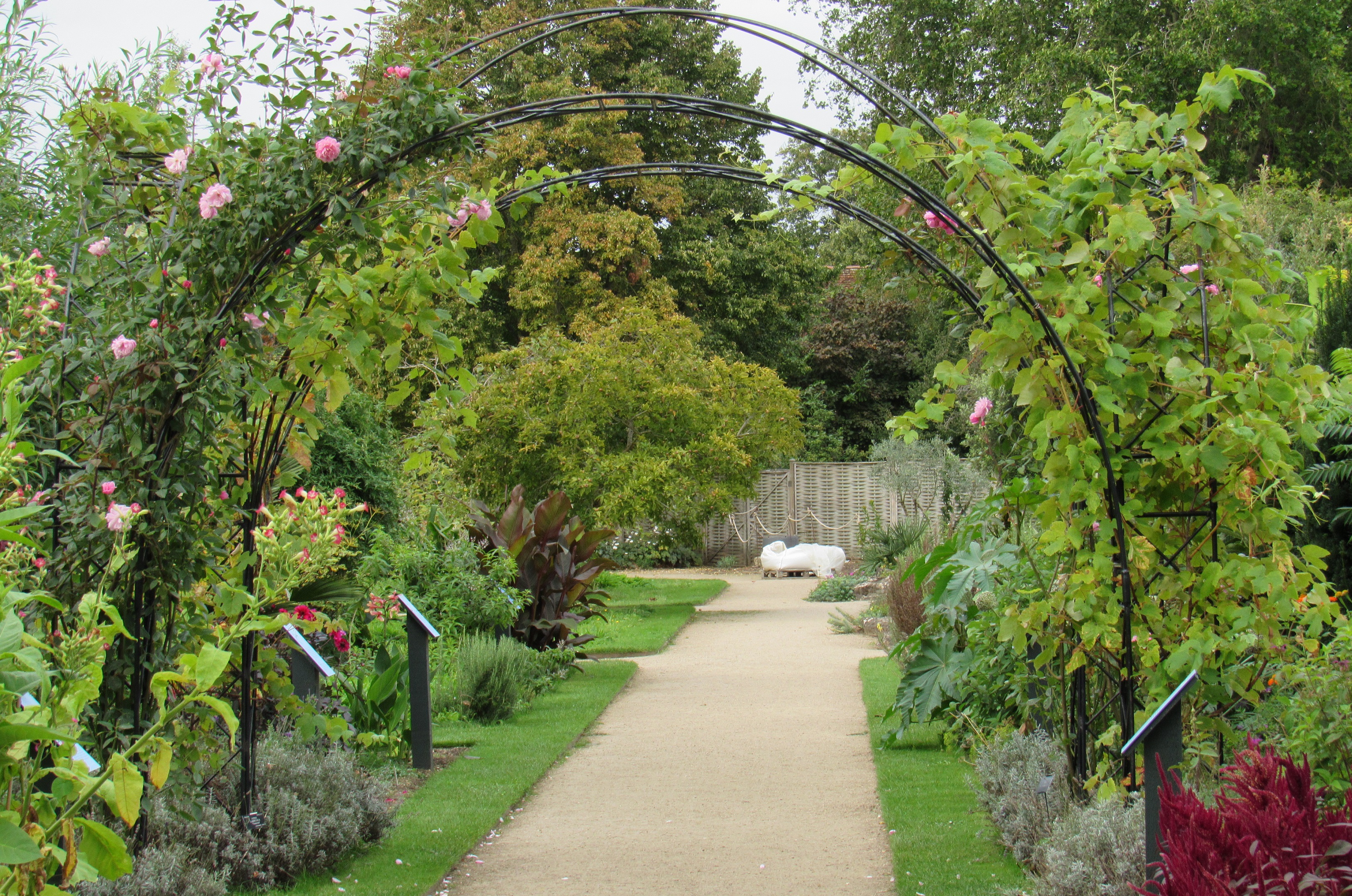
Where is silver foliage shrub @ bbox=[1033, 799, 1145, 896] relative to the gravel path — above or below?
above

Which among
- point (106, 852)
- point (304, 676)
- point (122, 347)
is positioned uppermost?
point (122, 347)

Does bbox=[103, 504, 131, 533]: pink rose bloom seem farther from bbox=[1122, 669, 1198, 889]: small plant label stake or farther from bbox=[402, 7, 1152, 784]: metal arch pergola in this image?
→ bbox=[1122, 669, 1198, 889]: small plant label stake

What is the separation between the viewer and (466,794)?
5.31 metres

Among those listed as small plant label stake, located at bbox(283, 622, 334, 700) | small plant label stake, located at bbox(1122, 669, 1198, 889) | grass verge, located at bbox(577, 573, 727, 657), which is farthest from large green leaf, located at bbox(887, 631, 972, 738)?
grass verge, located at bbox(577, 573, 727, 657)

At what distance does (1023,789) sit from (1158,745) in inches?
53.6

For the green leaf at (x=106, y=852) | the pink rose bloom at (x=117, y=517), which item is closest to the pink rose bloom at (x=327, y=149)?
the pink rose bloom at (x=117, y=517)

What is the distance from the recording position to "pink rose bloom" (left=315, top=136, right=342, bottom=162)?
339 cm

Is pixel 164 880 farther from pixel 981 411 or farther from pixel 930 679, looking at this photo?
pixel 930 679

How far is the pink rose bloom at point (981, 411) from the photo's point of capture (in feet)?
13.8

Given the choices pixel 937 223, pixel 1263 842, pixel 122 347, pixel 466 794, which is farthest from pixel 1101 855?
pixel 122 347

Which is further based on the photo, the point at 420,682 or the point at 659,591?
the point at 659,591

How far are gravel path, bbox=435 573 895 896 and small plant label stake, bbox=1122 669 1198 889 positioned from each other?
54.4 inches

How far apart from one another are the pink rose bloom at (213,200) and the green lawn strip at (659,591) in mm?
11301

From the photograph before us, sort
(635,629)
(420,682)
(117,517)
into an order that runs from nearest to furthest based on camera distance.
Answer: (117,517)
(420,682)
(635,629)
